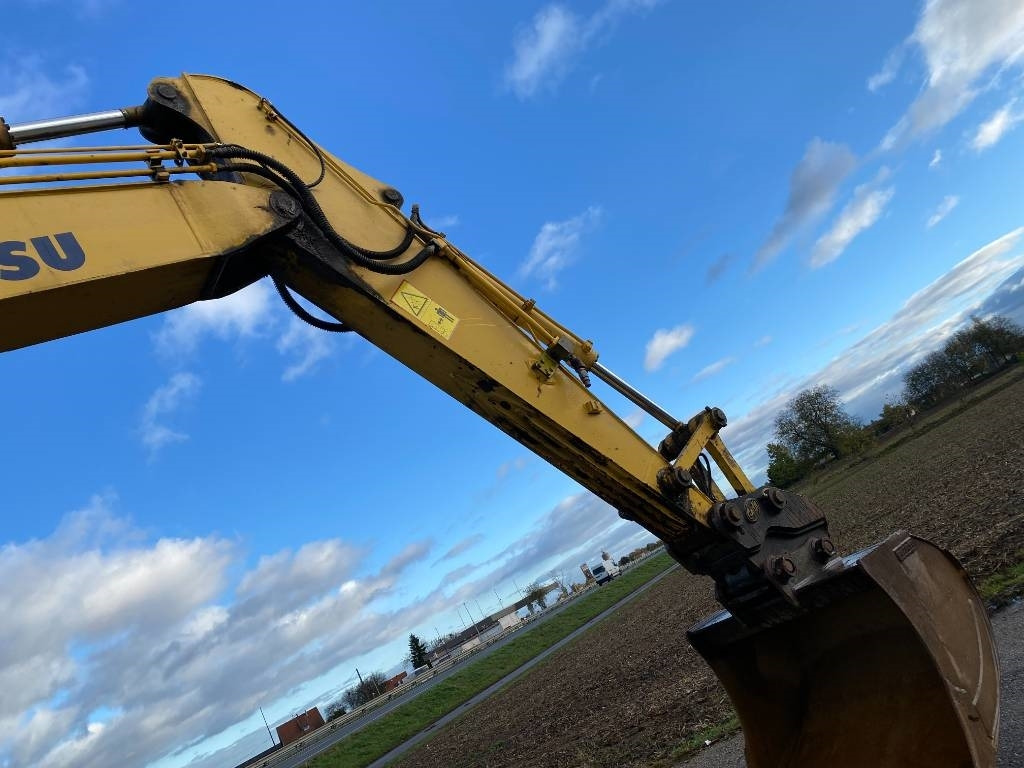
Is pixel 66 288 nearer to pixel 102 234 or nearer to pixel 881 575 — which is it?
pixel 102 234

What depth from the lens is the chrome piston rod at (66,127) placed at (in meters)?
3.35

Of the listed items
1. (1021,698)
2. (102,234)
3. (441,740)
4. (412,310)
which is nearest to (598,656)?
(441,740)

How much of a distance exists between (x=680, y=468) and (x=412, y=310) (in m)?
2.20

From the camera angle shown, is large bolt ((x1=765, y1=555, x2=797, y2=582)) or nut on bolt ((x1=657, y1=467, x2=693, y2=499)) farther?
nut on bolt ((x1=657, y1=467, x2=693, y2=499))

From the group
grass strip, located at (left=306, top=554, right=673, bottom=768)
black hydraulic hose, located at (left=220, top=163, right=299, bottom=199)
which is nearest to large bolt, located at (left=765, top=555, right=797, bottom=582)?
black hydraulic hose, located at (left=220, top=163, right=299, bottom=199)

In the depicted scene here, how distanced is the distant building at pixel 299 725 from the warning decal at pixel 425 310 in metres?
80.6

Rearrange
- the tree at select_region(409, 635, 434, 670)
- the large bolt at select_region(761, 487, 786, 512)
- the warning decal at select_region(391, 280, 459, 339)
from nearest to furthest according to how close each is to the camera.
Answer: the warning decal at select_region(391, 280, 459, 339)
the large bolt at select_region(761, 487, 786, 512)
the tree at select_region(409, 635, 434, 670)

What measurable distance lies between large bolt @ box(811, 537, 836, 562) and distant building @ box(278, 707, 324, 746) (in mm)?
80196

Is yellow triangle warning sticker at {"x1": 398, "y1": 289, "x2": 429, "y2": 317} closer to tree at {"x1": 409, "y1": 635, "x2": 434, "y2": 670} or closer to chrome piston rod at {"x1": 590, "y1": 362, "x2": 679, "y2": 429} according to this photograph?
chrome piston rod at {"x1": 590, "y1": 362, "x2": 679, "y2": 429}

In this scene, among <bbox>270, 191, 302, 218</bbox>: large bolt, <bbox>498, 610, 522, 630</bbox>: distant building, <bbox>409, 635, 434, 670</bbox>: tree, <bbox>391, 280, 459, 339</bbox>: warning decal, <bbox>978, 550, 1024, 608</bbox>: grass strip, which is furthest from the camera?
<bbox>498, 610, 522, 630</bbox>: distant building

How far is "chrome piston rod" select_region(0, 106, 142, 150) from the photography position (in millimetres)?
3354

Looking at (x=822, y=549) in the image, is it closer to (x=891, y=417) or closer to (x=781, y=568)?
(x=781, y=568)

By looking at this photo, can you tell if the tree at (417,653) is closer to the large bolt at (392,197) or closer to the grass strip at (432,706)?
the grass strip at (432,706)

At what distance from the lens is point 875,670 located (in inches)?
172
